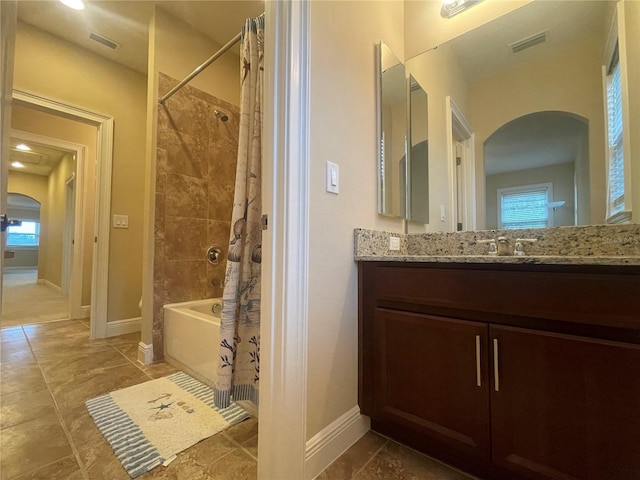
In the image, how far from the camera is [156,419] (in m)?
1.27

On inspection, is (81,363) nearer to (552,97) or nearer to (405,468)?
(405,468)

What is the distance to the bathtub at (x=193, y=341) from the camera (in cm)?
155

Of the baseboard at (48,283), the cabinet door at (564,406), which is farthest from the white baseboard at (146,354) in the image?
the baseboard at (48,283)

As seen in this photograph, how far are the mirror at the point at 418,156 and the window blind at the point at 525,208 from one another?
38 centimetres

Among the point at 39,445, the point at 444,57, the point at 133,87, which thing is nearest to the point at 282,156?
the point at 444,57

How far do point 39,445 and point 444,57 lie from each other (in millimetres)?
2684

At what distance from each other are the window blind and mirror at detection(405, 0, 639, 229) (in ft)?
0.04

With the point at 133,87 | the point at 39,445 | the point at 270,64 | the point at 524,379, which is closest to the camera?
the point at 524,379

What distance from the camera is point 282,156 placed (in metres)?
0.91

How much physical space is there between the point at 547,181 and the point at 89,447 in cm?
226

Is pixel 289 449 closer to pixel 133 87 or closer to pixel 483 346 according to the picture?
pixel 483 346

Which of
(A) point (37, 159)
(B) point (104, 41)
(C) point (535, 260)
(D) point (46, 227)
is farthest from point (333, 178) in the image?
(D) point (46, 227)

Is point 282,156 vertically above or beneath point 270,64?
beneath

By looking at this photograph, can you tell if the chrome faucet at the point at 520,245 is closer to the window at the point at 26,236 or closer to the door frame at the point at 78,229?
the door frame at the point at 78,229
